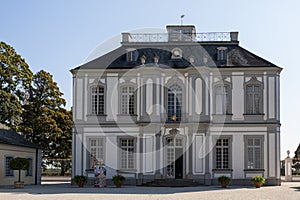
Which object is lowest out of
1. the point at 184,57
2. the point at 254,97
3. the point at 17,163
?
the point at 17,163

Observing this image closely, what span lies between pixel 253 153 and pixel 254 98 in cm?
286

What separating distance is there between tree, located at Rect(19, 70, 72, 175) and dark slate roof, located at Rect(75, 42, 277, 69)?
920 cm

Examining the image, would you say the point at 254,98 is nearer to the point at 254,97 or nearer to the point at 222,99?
the point at 254,97

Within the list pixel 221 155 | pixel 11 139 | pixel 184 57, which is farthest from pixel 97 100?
pixel 221 155

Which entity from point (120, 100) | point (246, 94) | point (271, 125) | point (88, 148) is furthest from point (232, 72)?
point (88, 148)

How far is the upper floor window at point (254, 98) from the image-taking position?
30.0 m

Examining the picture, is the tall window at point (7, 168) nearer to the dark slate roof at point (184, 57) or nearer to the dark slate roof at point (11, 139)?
the dark slate roof at point (11, 139)

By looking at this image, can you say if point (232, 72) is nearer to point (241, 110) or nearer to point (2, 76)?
point (241, 110)

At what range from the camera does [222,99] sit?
30.1 metres

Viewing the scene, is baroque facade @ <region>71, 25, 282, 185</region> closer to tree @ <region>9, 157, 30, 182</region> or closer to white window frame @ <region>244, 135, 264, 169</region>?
white window frame @ <region>244, 135, 264, 169</region>

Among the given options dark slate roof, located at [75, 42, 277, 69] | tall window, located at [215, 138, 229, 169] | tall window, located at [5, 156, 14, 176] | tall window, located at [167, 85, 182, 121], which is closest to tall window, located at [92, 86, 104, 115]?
dark slate roof, located at [75, 42, 277, 69]

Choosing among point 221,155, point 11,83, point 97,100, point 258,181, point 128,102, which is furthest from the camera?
point 11,83

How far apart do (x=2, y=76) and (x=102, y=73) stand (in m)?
7.89

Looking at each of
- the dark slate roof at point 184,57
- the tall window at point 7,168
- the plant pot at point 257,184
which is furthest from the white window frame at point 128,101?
the plant pot at point 257,184
